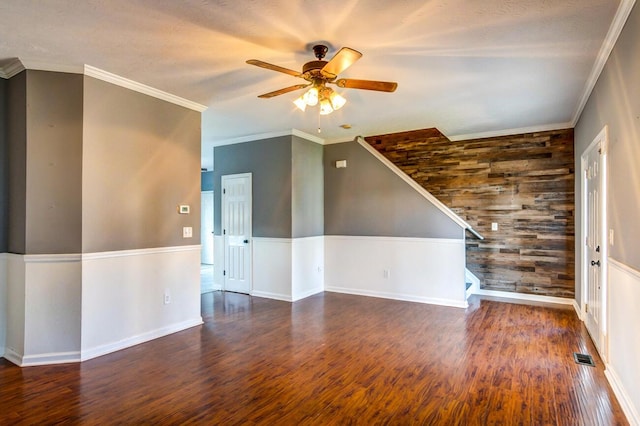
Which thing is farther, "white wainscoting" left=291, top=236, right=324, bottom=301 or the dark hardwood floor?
"white wainscoting" left=291, top=236, right=324, bottom=301

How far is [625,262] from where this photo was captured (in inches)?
97.7

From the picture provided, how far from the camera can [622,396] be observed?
249cm

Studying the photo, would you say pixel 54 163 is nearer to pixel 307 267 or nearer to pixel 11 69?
pixel 11 69

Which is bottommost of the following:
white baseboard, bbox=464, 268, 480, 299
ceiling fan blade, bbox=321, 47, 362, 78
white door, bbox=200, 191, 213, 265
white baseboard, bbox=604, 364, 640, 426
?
white baseboard, bbox=604, 364, 640, 426

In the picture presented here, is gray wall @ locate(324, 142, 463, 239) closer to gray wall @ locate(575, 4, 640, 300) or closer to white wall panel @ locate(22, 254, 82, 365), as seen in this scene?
gray wall @ locate(575, 4, 640, 300)

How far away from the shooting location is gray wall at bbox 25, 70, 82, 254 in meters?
3.14

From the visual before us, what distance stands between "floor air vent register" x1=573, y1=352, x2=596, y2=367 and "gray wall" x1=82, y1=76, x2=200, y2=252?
4.03 m

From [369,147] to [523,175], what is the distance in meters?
2.33

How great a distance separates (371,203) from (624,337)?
3.80 meters

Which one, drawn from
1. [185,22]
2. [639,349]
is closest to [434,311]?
[639,349]

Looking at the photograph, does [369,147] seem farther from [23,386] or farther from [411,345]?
[23,386]

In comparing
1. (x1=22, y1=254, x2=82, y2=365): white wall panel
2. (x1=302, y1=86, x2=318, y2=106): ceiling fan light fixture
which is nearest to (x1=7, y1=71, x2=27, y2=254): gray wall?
(x1=22, y1=254, x2=82, y2=365): white wall panel

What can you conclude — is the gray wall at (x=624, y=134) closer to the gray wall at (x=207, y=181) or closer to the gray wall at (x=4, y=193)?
the gray wall at (x=4, y=193)

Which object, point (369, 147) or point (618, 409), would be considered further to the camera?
point (369, 147)
